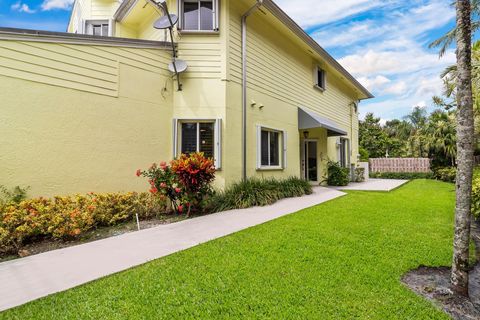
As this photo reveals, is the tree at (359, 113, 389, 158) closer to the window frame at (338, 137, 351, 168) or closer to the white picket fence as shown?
the white picket fence

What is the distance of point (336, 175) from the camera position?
14.3m

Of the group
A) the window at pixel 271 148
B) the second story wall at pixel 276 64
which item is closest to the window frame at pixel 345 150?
the second story wall at pixel 276 64

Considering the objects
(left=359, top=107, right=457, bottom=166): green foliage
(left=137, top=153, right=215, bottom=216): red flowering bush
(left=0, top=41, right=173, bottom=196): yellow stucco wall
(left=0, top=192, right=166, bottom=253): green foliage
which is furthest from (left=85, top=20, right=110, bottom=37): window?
(left=359, top=107, right=457, bottom=166): green foliage

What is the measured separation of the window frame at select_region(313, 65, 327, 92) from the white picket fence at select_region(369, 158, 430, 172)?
11.0 meters

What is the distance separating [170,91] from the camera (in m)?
8.74

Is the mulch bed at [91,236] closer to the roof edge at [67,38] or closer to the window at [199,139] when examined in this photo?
the window at [199,139]

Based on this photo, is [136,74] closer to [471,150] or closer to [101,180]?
[101,180]

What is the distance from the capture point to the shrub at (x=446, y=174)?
17.1 meters

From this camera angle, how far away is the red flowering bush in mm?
6938

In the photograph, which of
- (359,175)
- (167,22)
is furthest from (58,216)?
(359,175)

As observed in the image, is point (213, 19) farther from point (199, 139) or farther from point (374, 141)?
point (374, 141)

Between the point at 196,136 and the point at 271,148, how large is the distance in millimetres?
3581

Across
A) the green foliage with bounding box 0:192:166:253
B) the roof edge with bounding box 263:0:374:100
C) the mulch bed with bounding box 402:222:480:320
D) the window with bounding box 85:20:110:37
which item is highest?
the window with bounding box 85:20:110:37

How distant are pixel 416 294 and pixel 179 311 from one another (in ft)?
9.00
